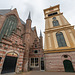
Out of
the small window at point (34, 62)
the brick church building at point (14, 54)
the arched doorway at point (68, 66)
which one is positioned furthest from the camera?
the small window at point (34, 62)

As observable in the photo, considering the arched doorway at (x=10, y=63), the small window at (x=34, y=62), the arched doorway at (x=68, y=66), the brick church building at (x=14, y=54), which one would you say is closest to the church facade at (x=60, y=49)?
the arched doorway at (x=68, y=66)

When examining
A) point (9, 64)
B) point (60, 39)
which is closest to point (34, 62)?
point (9, 64)

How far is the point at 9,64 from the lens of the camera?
8.08 metres

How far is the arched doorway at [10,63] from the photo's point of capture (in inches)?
295

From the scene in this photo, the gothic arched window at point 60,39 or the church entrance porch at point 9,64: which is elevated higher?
the gothic arched window at point 60,39

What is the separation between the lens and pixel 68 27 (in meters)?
12.1

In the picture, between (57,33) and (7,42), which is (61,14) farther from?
(7,42)

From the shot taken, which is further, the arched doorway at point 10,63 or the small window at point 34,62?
the small window at point 34,62

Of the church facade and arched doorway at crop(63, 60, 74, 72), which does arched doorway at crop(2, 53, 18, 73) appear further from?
arched doorway at crop(63, 60, 74, 72)

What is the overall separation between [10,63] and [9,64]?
20cm

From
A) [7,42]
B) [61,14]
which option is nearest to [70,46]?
[61,14]

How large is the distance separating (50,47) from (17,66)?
835cm

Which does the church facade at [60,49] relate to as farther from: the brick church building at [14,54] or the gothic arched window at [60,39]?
the brick church building at [14,54]

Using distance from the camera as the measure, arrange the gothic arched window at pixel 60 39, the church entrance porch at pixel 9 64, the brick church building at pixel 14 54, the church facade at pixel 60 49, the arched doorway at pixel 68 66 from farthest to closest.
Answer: the gothic arched window at pixel 60 39, the church facade at pixel 60 49, the arched doorway at pixel 68 66, the brick church building at pixel 14 54, the church entrance porch at pixel 9 64
